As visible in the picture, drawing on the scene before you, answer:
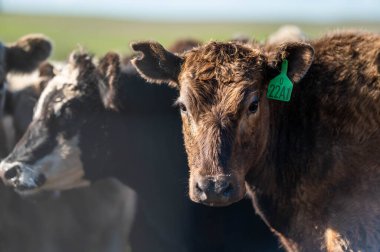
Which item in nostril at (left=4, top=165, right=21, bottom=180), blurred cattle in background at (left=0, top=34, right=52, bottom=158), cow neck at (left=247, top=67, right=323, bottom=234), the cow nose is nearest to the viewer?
the cow nose

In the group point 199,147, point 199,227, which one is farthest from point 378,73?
point 199,227

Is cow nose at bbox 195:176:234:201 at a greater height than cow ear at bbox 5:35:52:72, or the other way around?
cow nose at bbox 195:176:234:201

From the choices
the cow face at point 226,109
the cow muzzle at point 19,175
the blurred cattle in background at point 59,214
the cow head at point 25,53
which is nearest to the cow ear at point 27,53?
the cow head at point 25,53

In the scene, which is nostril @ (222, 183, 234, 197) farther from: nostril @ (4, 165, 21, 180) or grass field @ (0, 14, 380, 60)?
grass field @ (0, 14, 380, 60)

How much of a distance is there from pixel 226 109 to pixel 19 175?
2.24 metres

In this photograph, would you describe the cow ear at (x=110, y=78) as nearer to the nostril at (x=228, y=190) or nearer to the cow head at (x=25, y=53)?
the cow head at (x=25, y=53)

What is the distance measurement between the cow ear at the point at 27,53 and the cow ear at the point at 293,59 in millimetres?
3634

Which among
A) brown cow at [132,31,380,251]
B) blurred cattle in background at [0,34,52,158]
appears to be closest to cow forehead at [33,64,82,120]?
blurred cattle in background at [0,34,52,158]

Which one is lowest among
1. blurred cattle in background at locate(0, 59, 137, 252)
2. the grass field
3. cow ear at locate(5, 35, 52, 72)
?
the grass field

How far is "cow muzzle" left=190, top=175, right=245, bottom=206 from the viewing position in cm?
525

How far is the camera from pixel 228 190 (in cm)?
529

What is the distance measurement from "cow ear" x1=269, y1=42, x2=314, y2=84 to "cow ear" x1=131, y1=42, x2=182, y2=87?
72 centimetres

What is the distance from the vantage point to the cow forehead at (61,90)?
7.14 metres

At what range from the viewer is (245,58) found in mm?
5707
